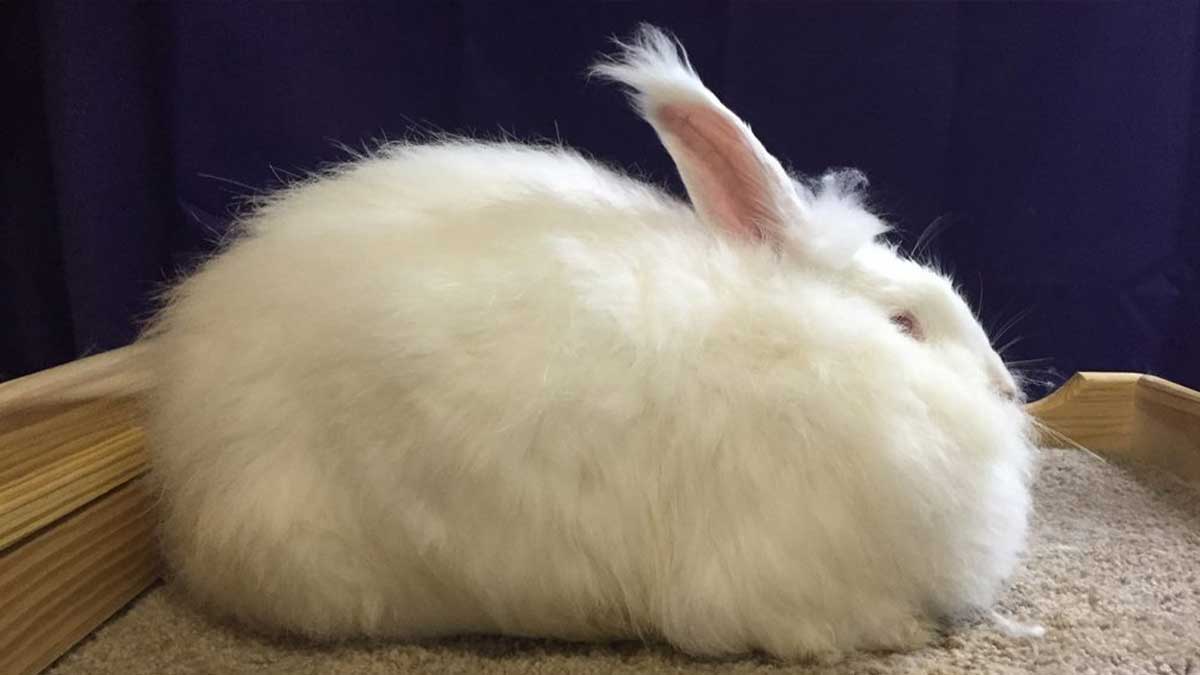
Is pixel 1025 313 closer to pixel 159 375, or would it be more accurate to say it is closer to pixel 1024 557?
pixel 1024 557

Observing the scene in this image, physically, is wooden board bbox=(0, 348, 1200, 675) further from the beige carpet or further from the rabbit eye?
the rabbit eye

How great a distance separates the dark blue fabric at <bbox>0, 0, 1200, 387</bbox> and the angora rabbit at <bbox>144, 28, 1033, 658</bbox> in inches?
27.1

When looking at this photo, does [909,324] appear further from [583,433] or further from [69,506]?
[69,506]

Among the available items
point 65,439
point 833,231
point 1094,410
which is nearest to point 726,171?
point 833,231

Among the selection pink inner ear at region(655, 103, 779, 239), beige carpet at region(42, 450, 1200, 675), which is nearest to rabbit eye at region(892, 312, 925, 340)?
pink inner ear at region(655, 103, 779, 239)

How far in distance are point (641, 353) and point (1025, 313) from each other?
1.13 metres

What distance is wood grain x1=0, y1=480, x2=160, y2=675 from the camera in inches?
33.9

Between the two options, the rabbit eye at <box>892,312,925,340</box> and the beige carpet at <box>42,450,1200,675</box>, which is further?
the rabbit eye at <box>892,312,925,340</box>

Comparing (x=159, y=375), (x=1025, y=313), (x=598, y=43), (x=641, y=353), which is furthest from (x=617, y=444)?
(x=1025, y=313)

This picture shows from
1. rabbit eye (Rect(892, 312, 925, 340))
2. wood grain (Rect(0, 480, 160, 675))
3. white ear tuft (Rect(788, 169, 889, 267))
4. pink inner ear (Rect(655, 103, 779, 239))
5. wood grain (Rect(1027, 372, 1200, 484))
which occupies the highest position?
pink inner ear (Rect(655, 103, 779, 239))

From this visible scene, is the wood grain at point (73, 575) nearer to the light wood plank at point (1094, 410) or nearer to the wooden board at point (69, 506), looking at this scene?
the wooden board at point (69, 506)

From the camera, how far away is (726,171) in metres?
0.96

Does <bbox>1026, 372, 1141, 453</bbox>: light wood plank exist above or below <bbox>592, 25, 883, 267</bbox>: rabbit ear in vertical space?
below

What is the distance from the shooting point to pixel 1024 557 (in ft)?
3.71
